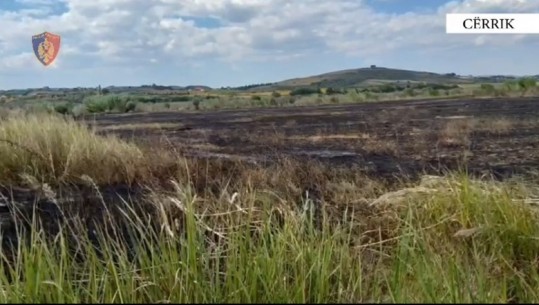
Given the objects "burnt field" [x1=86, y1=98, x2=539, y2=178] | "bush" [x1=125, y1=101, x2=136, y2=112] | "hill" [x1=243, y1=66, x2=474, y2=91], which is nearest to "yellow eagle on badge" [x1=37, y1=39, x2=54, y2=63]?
"burnt field" [x1=86, y1=98, x2=539, y2=178]

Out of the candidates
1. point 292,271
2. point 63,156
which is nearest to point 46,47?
point 63,156

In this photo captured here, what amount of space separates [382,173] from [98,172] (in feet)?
13.9

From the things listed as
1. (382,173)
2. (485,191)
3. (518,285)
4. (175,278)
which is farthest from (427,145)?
(175,278)

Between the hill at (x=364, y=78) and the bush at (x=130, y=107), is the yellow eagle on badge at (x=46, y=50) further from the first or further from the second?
the hill at (x=364, y=78)

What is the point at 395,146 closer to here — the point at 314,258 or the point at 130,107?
the point at 314,258

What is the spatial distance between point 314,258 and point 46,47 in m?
14.0

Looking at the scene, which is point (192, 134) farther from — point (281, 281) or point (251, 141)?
point (281, 281)

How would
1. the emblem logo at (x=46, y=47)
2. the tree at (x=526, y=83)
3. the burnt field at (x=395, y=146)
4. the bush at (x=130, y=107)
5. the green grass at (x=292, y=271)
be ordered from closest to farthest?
the green grass at (x=292, y=271)
the burnt field at (x=395, y=146)
the emblem logo at (x=46, y=47)
the bush at (x=130, y=107)
the tree at (x=526, y=83)

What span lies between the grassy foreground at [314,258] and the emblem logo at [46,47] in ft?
38.3

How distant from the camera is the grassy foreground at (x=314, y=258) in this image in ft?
9.71

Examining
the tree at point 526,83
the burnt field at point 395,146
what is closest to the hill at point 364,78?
the tree at point 526,83

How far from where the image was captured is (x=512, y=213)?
173 inches

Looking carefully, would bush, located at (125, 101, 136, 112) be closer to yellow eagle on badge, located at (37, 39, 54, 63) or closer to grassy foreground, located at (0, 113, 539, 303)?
yellow eagle on badge, located at (37, 39, 54, 63)

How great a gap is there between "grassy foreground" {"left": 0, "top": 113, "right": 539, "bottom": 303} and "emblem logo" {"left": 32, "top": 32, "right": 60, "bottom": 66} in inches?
460
